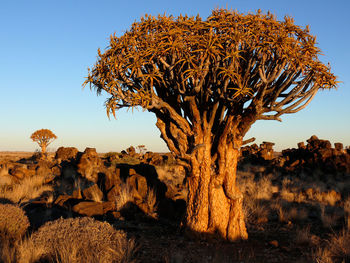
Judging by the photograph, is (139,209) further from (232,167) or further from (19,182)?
(19,182)

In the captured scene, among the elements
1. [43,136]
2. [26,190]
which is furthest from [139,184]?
[43,136]

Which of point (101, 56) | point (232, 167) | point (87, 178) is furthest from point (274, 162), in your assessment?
point (101, 56)

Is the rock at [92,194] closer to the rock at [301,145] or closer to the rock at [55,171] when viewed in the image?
the rock at [55,171]

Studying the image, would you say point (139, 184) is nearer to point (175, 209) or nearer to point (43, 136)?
point (175, 209)

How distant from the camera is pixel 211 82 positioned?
6793mm

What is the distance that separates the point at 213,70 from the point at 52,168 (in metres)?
14.0

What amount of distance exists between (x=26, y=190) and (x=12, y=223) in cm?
615

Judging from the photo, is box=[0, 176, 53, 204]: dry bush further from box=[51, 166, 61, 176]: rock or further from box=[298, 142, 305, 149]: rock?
box=[298, 142, 305, 149]: rock

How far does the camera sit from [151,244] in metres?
6.87

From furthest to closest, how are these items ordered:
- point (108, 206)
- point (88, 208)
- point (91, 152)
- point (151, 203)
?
1. point (91, 152)
2. point (151, 203)
3. point (108, 206)
4. point (88, 208)

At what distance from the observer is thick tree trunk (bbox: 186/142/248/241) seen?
7.20m

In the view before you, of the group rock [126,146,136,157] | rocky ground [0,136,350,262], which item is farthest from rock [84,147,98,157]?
rock [126,146,136,157]

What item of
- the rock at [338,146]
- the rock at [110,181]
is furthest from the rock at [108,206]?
the rock at [338,146]

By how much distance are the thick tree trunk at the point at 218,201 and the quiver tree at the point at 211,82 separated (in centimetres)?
2
